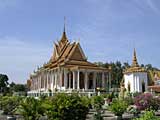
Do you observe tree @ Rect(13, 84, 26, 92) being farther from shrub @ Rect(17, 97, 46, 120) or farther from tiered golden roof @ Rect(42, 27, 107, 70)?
shrub @ Rect(17, 97, 46, 120)

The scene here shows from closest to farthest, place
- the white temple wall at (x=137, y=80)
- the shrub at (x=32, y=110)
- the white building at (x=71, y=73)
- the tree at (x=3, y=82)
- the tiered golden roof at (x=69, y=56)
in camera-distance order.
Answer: the shrub at (x=32, y=110) → the white temple wall at (x=137, y=80) → the white building at (x=71, y=73) → the tiered golden roof at (x=69, y=56) → the tree at (x=3, y=82)

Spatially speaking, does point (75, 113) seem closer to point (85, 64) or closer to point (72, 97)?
point (72, 97)

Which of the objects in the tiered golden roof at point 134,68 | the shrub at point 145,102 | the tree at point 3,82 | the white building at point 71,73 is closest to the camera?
the shrub at point 145,102

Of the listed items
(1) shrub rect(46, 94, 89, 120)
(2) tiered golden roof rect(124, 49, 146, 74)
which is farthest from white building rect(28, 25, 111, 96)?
(1) shrub rect(46, 94, 89, 120)

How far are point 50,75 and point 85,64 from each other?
24.8 feet

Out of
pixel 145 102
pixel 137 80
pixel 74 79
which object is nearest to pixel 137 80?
pixel 137 80

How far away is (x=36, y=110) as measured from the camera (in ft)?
58.6

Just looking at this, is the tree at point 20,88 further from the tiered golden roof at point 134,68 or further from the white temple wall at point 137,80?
the white temple wall at point 137,80

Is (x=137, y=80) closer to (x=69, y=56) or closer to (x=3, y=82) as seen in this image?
(x=69, y=56)

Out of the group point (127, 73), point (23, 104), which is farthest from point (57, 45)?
point (23, 104)

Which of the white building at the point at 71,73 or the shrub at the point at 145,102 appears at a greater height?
the white building at the point at 71,73

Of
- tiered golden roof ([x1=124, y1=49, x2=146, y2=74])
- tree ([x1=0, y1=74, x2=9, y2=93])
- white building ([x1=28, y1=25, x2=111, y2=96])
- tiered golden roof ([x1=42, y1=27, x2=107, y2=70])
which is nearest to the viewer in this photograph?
tiered golden roof ([x1=124, y1=49, x2=146, y2=74])

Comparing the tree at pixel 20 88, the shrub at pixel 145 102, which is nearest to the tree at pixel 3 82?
the tree at pixel 20 88

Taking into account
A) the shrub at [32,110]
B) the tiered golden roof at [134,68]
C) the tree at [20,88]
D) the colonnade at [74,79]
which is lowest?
the shrub at [32,110]
